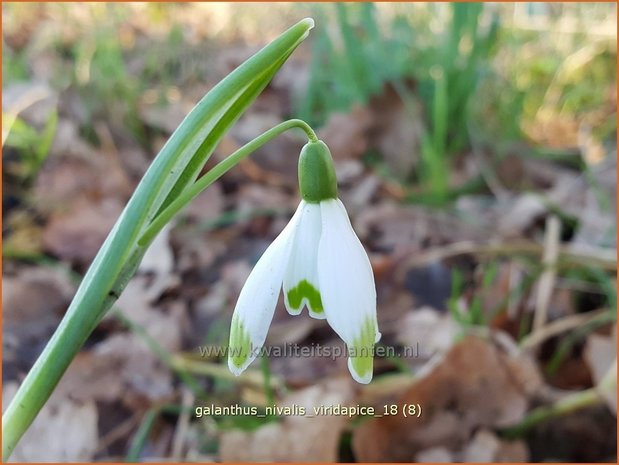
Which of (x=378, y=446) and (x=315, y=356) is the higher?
(x=315, y=356)

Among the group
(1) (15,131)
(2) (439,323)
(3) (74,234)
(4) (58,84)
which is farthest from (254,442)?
(4) (58,84)

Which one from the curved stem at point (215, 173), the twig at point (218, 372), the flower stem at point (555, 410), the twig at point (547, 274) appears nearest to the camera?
the curved stem at point (215, 173)

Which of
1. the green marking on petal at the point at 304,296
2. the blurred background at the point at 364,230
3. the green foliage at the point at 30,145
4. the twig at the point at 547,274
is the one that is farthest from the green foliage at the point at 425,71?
the green marking on petal at the point at 304,296

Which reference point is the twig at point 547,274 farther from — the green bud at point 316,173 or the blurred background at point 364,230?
the green bud at point 316,173

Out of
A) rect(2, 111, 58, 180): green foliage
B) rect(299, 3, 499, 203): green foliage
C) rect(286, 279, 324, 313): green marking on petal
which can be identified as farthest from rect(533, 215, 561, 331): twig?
rect(2, 111, 58, 180): green foliage

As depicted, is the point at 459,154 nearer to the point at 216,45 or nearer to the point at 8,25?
the point at 216,45

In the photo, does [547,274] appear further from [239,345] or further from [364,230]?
[239,345]

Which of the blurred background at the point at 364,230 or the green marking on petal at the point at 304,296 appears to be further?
the blurred background at the point at 364,230
